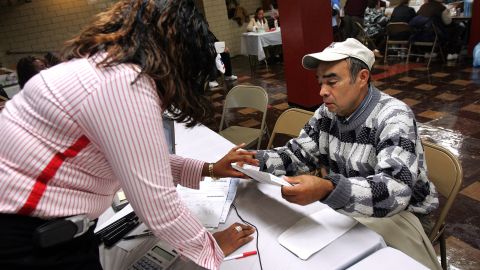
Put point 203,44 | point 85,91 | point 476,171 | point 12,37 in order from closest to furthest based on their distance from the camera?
point 85,91 → point 203,44 → point 476,171 → point 12,37

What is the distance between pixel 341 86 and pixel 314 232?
1.97 feet

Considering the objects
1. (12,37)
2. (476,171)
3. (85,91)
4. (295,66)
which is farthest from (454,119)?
(12,37)

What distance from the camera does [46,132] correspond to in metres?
0.74

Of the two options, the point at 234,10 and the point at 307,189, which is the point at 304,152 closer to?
the point at 307,189

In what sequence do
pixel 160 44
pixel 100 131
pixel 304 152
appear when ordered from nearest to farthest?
pixel 100 131, pixel 160 44, pixel 304 152

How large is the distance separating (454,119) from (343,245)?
128 inches

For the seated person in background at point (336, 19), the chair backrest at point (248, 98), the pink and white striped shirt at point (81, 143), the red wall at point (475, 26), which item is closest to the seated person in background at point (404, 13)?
the red wall at point (475, 26)

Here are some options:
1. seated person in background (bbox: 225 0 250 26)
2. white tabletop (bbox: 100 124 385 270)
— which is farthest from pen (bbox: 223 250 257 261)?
seated person in background (bbox: 225 0 250 26)

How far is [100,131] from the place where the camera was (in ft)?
2.29

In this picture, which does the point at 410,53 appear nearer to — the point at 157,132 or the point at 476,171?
the point at 476,171

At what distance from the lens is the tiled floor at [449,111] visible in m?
2.04

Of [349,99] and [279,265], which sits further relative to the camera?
[349,99]

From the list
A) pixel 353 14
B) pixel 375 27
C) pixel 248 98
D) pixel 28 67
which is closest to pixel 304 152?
pixel 248 98

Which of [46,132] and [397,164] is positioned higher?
[46,132]
